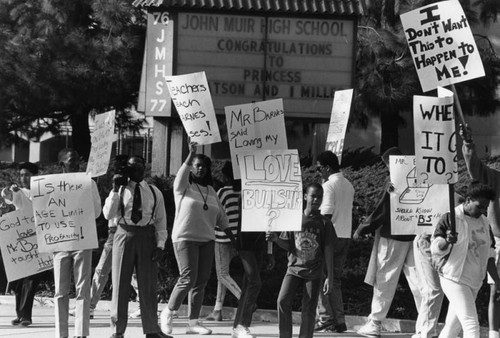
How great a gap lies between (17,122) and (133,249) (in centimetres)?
1776

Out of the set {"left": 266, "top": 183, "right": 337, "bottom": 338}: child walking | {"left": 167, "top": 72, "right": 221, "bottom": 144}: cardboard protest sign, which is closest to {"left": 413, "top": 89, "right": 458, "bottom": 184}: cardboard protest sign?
{"left": 266, "top": 183, "right": 337, "bottom": 338}: child walking

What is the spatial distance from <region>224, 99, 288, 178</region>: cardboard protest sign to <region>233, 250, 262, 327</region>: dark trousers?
1144 mm

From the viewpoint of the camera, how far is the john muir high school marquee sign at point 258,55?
1515 centimetres

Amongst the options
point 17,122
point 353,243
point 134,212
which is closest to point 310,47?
point 353,243

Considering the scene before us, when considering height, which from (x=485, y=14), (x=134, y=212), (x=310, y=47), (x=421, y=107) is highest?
(x=485, y=14)

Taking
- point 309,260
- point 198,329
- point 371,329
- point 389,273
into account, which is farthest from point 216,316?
point 309,260

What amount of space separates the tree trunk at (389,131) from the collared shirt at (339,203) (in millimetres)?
14420

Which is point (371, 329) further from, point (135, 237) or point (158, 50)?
point (158, 50)

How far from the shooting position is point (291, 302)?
9.89 m

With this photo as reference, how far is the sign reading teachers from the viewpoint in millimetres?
10555

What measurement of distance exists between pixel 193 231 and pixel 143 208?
2.83ft

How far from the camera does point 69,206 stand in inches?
420

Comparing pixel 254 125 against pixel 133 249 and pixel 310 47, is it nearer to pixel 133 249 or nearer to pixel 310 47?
pixel 133 249

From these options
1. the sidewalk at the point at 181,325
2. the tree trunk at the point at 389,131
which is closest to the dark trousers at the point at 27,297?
the sidewalk at the point at 181,325
